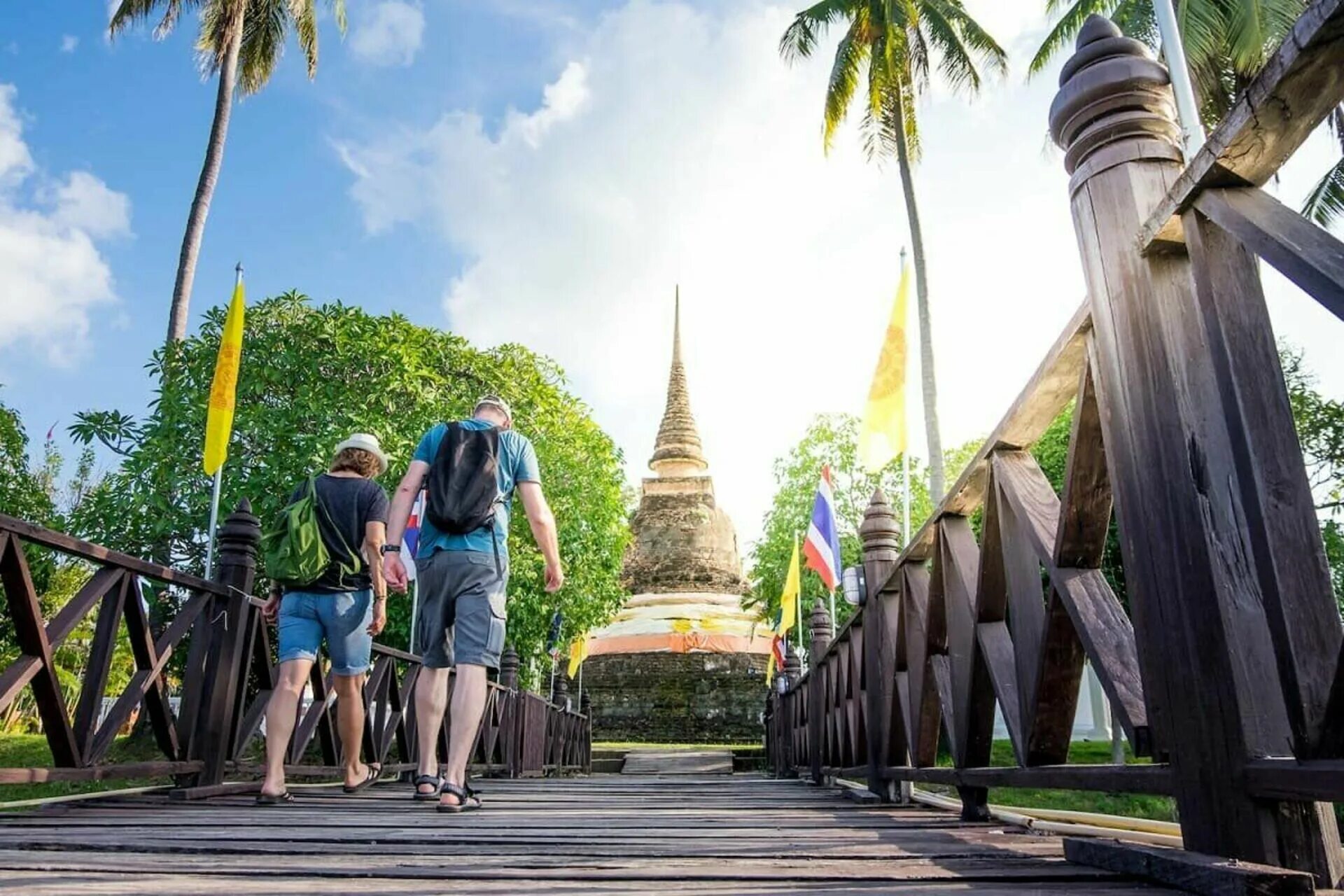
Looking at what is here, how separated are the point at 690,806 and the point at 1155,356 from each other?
2.59 m

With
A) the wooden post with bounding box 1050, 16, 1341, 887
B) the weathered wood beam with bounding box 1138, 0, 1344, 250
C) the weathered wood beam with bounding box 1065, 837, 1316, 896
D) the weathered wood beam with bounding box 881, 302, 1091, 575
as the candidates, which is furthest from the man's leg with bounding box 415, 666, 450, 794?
the weathered wood beam with bounding box 1138, 0, 1344, 250

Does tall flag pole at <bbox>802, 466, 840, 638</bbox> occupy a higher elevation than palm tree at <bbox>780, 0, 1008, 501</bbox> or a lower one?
lower

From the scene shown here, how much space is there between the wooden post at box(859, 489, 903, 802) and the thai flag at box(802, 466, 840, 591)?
620cm

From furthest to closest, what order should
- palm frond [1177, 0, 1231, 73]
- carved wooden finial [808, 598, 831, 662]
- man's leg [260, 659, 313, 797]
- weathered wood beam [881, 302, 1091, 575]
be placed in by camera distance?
palm frond [1177, 0, 1231, 73]
carved wooden finial [808, 598, 831, 662]
man's leg [260, 659, 313, 797]
weathered wood beam [881, 302, 1091, 575]

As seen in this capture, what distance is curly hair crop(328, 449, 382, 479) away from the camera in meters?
4.41

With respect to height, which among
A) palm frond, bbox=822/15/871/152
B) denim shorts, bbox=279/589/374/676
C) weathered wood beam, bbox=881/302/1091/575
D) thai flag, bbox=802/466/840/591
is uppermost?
palm frond, bbox=822/15/871/152

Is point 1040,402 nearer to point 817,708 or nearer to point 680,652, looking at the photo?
point 817,708

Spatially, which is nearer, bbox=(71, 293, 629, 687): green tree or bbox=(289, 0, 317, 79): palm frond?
bbox=(71, 293, 629, 687): green tree

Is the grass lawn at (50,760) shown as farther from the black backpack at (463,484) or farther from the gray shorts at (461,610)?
the black backpack at (463,484)

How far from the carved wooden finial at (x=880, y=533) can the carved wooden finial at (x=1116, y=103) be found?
2.64m

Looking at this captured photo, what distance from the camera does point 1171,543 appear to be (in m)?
1.49

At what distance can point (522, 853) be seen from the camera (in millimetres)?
1988

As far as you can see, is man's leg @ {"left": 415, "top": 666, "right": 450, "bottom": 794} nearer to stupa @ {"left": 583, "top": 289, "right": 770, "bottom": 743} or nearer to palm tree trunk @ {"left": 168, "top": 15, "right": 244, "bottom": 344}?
palm tree trunk @ {"left": 168, "top": 15, "right": 244, "bottom": 344}

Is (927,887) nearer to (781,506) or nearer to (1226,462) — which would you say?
(1226,462)
